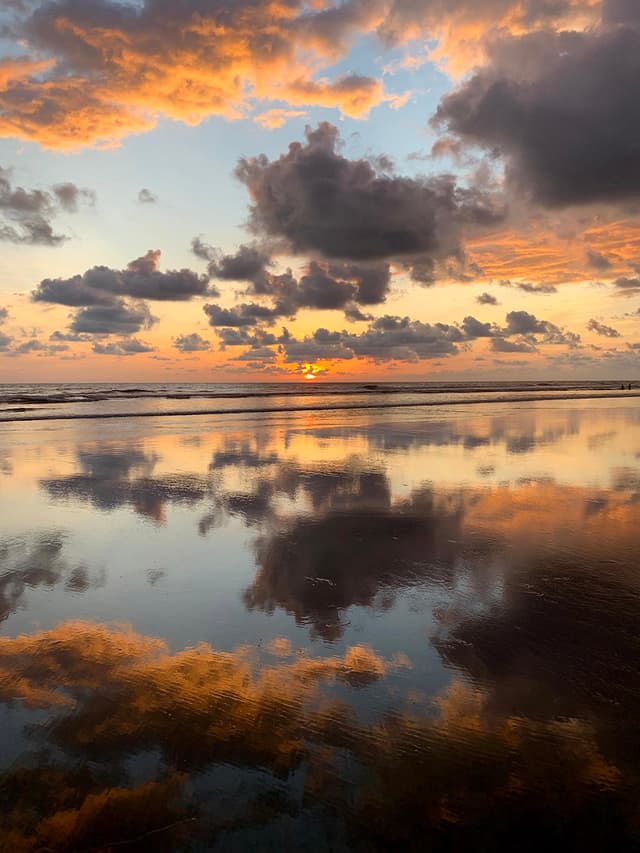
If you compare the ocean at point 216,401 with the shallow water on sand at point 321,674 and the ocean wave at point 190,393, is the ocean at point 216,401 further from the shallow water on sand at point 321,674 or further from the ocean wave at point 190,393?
the shallow water on sand at point 321,674

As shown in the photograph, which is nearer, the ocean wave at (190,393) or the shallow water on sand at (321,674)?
the shallow water on sand at (321,674)

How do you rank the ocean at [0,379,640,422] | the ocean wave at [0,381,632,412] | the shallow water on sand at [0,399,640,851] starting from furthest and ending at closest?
1. the ocean wave at [0,381,632,412]
2. the ocean at [0,379,640,422]
3. the shallow water on sand at [0,399,640,851]

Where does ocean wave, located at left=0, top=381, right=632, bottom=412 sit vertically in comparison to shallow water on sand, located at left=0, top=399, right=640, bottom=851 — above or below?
below

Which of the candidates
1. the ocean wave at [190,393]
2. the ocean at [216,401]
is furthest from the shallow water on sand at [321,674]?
the ocean wave at [190,393]

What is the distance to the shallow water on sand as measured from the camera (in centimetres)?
367

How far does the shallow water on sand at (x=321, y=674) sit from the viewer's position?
367cm

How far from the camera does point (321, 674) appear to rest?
5.39 m

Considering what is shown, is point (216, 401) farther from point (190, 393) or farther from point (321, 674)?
point (321, 674)

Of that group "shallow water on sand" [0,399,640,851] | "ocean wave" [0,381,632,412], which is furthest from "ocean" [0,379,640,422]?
"shallow water on sand" [0,399,640,851]

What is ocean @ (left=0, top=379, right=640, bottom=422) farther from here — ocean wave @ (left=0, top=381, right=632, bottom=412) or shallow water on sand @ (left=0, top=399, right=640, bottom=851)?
shallow water on sand @ (left=0, top=399, right=640, bottom=851)

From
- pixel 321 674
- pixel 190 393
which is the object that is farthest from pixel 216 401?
pixel 321 674

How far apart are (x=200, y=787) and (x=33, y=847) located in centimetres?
110

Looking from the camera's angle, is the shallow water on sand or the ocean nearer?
the shallow water on sand

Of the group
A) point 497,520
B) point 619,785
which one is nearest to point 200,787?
point 619,785
